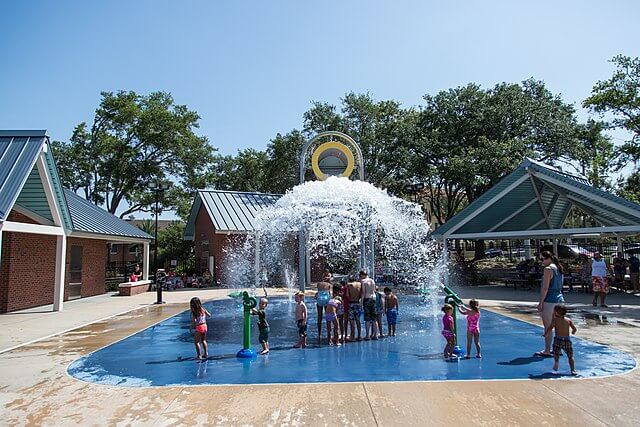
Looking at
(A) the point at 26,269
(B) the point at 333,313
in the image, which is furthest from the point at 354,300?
(A) the point at 26,269

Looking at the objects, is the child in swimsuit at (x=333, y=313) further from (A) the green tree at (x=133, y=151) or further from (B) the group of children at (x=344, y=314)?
(A) the green tree at (x=133, y=151)

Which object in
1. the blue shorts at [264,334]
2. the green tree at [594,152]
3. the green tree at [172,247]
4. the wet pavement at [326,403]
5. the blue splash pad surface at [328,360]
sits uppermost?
the green tree at [594,152]

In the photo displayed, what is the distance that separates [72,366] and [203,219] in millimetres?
22570

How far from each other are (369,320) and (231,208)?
19.6 m

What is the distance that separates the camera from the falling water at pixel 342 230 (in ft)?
57.1

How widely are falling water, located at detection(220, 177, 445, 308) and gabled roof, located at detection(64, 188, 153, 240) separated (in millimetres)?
6432

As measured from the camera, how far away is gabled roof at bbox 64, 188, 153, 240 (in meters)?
18.5

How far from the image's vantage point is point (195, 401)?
638cm

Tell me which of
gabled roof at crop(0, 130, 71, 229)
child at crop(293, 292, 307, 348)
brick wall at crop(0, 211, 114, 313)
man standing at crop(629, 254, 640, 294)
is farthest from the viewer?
man standing at crop(629, 254, 640, 294)

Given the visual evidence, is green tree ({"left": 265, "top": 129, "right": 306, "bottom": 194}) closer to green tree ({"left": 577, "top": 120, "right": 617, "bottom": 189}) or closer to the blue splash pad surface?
green tree ({"left": 577, "top": 120, "right": 617, "bottom": 189})

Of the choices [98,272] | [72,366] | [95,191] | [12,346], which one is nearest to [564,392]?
[72,366]

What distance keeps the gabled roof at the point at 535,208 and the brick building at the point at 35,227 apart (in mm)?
16628

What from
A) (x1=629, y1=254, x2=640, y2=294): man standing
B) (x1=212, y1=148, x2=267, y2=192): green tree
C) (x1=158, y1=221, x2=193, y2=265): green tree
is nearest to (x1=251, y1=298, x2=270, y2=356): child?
(x1=629, y1=254, x2=640, y2=294): man standing

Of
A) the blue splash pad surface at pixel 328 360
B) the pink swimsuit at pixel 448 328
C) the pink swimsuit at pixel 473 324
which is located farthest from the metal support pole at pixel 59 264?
the pink swimsuit at pixel 473 324
